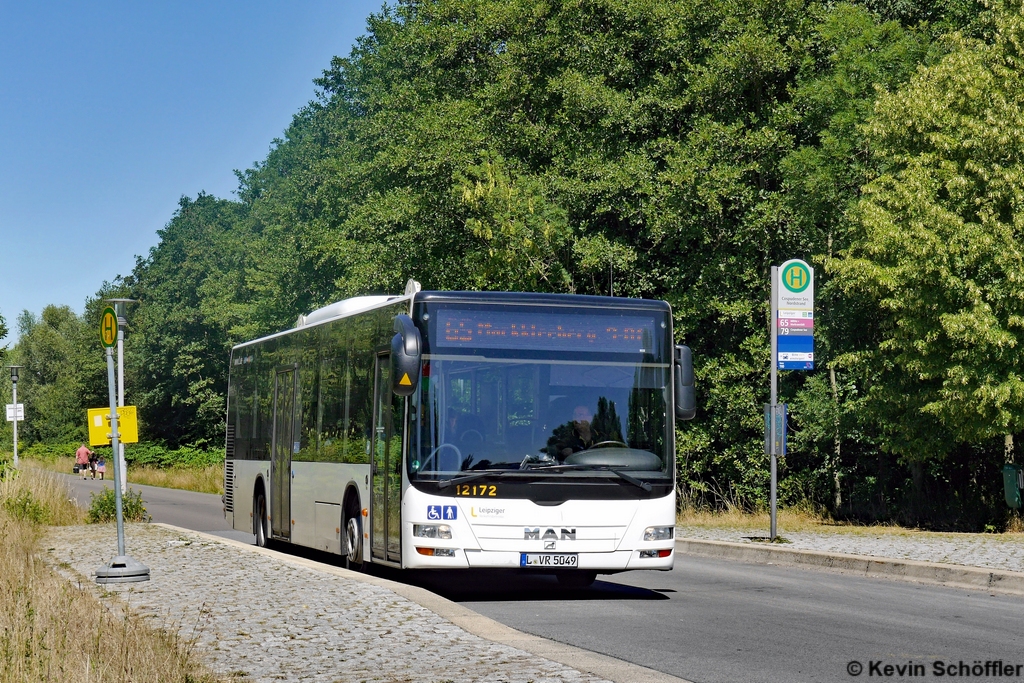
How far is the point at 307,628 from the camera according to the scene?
9875 mm

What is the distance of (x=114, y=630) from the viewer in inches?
341

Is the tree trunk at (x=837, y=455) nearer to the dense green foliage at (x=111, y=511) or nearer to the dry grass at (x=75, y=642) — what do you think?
the dense green foliage at (x=111, y=511)

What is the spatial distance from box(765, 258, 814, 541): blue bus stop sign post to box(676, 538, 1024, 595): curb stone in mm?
1289

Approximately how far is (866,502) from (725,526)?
268 inches

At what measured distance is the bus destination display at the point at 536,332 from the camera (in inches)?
523

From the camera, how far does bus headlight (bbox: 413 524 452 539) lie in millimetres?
12859

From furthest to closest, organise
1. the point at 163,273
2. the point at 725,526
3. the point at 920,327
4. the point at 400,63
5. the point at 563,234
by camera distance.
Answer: the point at 163,273 → the point at 400,63 → the point at 563,234 → the point at 725,526 → the point at 920,327

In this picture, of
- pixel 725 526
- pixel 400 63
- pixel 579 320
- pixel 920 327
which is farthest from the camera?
pixel 400 63

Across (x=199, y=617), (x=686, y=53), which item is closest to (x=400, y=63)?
(x=686, y=53)

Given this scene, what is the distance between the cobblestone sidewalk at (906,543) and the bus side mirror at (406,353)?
738 cm

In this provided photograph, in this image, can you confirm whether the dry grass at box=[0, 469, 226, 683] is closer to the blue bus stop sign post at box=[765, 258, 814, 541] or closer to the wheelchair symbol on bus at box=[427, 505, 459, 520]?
the wheelchair symbol on bus at box=[427, 505, 459, 520]

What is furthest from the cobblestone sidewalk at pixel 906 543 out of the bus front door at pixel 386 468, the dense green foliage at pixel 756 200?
the bus front door at pixel 386 468

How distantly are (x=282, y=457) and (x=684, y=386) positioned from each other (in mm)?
7467

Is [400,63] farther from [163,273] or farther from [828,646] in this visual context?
[163,273]
